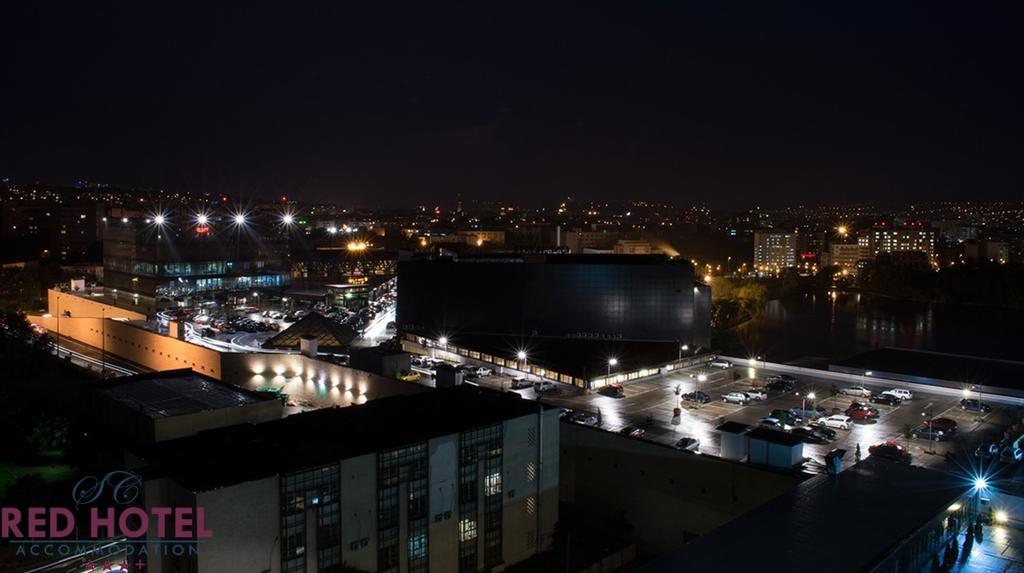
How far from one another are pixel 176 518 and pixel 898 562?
2964mm

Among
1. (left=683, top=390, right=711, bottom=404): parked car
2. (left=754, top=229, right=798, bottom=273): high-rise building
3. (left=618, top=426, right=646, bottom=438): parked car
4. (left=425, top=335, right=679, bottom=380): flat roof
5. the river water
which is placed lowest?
the river water

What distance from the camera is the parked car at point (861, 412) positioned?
21.1 ft

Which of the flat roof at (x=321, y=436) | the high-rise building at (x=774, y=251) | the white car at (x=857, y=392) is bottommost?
the white car at (x=857, y=392)

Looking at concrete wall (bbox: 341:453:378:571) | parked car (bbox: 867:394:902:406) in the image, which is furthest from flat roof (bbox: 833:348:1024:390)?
concrete wall (bbox: 341:453:378:571)

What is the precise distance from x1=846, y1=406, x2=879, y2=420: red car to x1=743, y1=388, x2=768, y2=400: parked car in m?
0.80

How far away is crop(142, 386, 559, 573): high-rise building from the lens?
3549 millimetres

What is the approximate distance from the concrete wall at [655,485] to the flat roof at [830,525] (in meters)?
0.63

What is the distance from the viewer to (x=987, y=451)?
5473mm

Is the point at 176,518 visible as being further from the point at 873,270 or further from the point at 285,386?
the point at 873,270

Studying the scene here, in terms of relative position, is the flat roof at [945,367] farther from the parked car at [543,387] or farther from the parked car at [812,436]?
the parked car at [543,387]

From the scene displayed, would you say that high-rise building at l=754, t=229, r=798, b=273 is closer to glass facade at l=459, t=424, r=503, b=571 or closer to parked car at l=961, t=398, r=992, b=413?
parked car at l=961, t=398, r=992, b=413

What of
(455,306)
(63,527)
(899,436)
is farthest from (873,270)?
(63,527)

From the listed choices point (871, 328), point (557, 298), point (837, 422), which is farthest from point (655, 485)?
point (871, 328)

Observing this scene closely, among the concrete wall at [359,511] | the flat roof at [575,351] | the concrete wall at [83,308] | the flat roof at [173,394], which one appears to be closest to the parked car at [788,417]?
the flat roof at [575,351]
